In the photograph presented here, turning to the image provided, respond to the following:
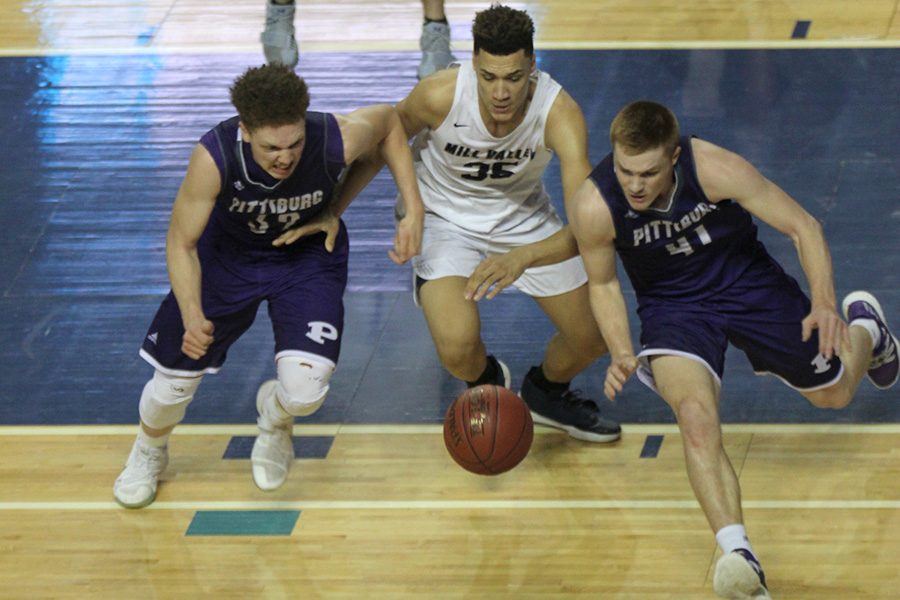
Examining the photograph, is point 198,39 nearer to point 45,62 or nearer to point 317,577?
point 45,62

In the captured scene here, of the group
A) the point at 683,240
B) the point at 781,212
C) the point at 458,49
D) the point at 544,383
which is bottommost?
the point at 458,49

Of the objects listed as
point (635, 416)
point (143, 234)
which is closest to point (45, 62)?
point (143, 234)

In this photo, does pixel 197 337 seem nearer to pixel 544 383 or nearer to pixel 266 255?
pixel 266 255

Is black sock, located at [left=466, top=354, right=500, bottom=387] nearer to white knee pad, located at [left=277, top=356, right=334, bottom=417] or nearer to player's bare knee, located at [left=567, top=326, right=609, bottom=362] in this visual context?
player's bare knee, located at [left=567, top=326, right=609, bottom=362]

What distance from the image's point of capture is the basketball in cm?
498

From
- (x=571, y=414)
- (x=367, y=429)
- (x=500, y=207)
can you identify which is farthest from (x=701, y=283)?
(x=367, y=429)

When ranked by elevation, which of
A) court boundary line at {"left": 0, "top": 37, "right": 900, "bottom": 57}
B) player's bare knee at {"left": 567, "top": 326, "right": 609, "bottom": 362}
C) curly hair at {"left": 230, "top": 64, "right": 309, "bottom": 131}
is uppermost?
curly hair at {"left": 230, "top": 64, "right": 309, "bottom": 131}

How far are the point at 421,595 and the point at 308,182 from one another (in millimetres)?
1651

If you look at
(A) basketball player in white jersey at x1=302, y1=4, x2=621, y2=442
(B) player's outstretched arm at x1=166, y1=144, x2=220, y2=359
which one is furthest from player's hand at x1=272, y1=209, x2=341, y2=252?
(B) player's outstretched arm at x1=166, y1=144, x2=220, y2=359

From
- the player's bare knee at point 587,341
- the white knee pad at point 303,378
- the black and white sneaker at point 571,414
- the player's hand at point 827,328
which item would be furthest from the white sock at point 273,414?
the player's hand at point 827,328

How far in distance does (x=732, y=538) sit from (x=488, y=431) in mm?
1054

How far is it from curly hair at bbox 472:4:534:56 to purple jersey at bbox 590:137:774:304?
0.59m

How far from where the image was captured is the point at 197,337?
4.83 meters

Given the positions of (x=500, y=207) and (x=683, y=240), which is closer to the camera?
(x=683, y=240)
